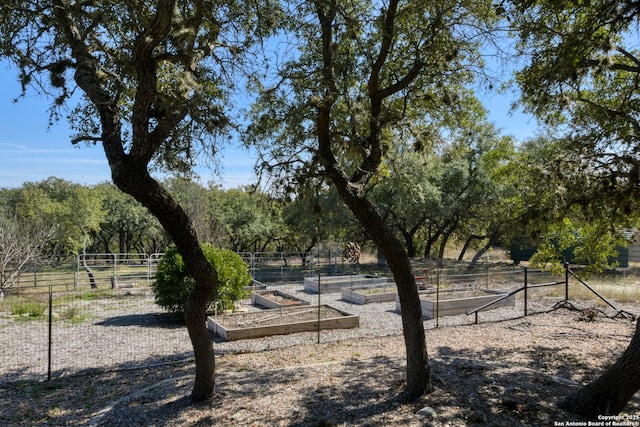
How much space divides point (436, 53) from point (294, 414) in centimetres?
460

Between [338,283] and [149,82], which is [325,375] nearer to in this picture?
[149,82]

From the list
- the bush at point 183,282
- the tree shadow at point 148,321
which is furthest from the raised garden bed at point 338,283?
the tree shadow at point 148,321

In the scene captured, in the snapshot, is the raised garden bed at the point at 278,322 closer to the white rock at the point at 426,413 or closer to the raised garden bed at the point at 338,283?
the white rock at the point at 426,413

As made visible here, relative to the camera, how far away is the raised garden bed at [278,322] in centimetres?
948

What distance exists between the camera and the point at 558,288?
16.1m

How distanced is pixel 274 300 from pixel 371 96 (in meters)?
9.55

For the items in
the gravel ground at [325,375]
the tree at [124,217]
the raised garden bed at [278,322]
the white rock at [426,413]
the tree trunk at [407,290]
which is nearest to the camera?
the white rock at [426,413]

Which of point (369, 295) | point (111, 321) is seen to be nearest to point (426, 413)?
point (111, 321)

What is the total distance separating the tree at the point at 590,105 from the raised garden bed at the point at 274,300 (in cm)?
776

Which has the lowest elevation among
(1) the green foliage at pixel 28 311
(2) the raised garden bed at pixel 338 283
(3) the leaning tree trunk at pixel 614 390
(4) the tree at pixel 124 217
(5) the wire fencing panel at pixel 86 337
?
(5) the wire fencing panel at pixel 86 337

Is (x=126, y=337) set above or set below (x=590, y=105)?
below

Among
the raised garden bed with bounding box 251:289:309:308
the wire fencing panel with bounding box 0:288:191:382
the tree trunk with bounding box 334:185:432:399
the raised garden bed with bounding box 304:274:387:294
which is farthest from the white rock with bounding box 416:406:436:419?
the raised garden bed with bounding box 304:274:387:294

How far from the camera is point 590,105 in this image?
6945 millimetres

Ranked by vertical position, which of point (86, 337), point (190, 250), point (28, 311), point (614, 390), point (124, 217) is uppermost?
point (124, 217)
